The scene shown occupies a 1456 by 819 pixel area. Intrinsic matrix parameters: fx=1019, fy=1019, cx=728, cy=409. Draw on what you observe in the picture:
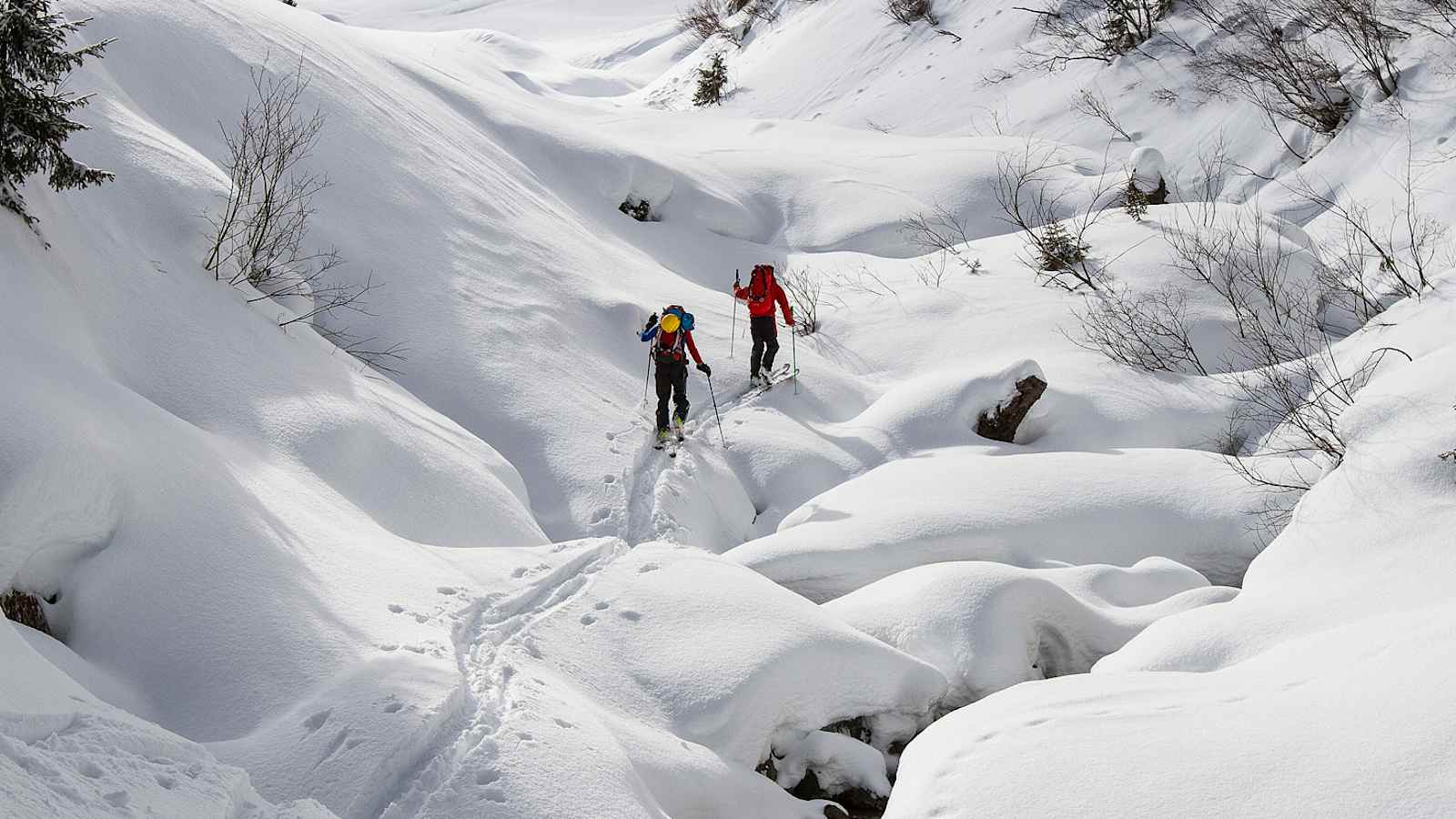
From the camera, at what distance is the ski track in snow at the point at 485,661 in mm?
5277

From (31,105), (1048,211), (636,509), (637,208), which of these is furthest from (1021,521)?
(637,208)

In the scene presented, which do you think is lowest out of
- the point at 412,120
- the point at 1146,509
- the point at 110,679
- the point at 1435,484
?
the point at 1146,509

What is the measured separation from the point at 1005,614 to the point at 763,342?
664cm

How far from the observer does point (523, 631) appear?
7043 mm

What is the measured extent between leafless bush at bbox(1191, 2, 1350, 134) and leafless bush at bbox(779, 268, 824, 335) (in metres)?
9.56

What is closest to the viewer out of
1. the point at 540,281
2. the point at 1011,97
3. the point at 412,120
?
the point at 540,281

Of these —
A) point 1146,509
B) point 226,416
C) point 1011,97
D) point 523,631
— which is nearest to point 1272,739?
point 523,631

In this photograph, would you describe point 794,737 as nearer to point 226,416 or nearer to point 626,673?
point 626,673

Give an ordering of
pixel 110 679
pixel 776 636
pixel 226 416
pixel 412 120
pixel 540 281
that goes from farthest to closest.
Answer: pixel 412 120 → pixel 540 281 → pixel 226 416 → pixel 776 636 → pixel 110 679

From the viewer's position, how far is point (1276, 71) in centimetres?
1950

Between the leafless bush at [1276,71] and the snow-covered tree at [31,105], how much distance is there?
19149 millimetres

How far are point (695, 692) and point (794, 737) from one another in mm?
814

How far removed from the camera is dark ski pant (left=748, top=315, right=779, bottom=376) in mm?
13827

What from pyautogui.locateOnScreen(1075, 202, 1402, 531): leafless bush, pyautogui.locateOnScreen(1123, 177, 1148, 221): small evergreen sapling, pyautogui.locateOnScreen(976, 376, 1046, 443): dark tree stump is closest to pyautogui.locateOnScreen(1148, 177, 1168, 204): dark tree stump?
pyautogui.locateOnScreen(1123, 177, 1148, 221): small evergreen sapling
